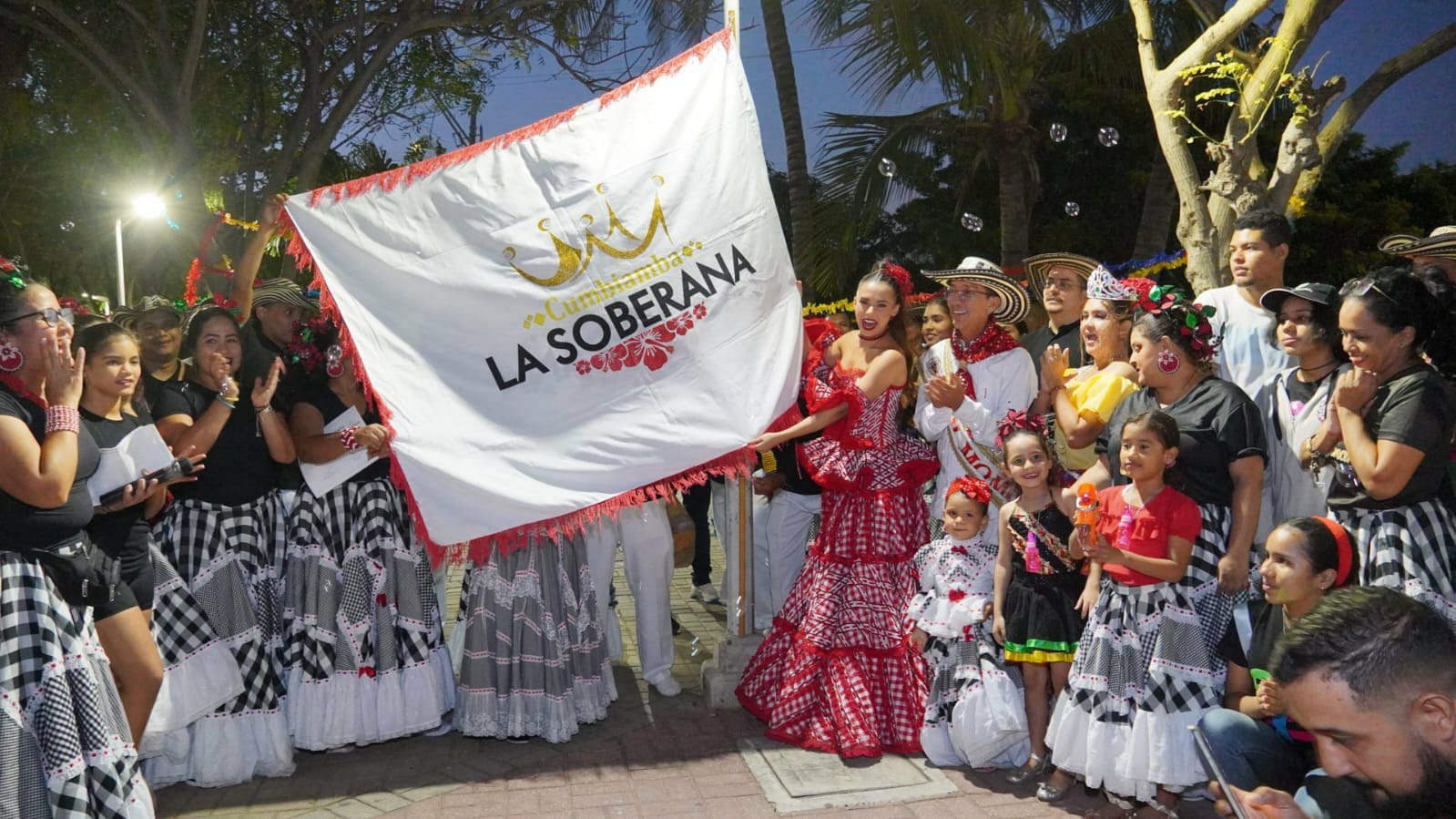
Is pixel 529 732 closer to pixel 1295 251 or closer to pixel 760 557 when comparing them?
pixel 760 557

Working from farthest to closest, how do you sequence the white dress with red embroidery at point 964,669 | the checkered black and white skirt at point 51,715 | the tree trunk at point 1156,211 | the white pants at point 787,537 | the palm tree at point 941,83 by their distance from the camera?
the tree trunk at point 1156,211
the palm tree at point 941,83
the white pants at point 787,537
the white dress with red embroidery at point 964,669
the checkered black and white skirt at point 51,715

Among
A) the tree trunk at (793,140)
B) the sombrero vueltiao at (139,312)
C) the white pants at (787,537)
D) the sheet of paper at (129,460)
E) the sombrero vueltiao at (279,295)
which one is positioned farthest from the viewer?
the tree trunk at (793,140)

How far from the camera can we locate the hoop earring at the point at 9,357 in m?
3.43

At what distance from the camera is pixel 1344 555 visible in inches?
132

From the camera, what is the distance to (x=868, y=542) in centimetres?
506

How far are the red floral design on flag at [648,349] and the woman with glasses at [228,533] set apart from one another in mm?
1384

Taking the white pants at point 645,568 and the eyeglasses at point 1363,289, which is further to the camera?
the white pants at point 645,568

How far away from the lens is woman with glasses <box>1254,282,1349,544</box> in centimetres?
398

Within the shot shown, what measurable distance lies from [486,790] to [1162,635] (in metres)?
2.69

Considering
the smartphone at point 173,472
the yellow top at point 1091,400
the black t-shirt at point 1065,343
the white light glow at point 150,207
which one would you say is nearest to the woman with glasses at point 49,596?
the smartphone at point 173,472

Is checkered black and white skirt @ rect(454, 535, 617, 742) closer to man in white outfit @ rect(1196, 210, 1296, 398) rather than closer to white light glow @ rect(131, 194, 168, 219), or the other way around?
man in white outfit @ rect(1196, 210, 1296, 398)

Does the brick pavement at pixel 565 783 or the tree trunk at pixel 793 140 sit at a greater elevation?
the tree trunk at pixel 793 140

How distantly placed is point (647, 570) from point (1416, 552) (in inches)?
130

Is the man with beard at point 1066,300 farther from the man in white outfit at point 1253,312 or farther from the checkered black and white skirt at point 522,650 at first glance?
the checkered black and white skirt at point 522,650
